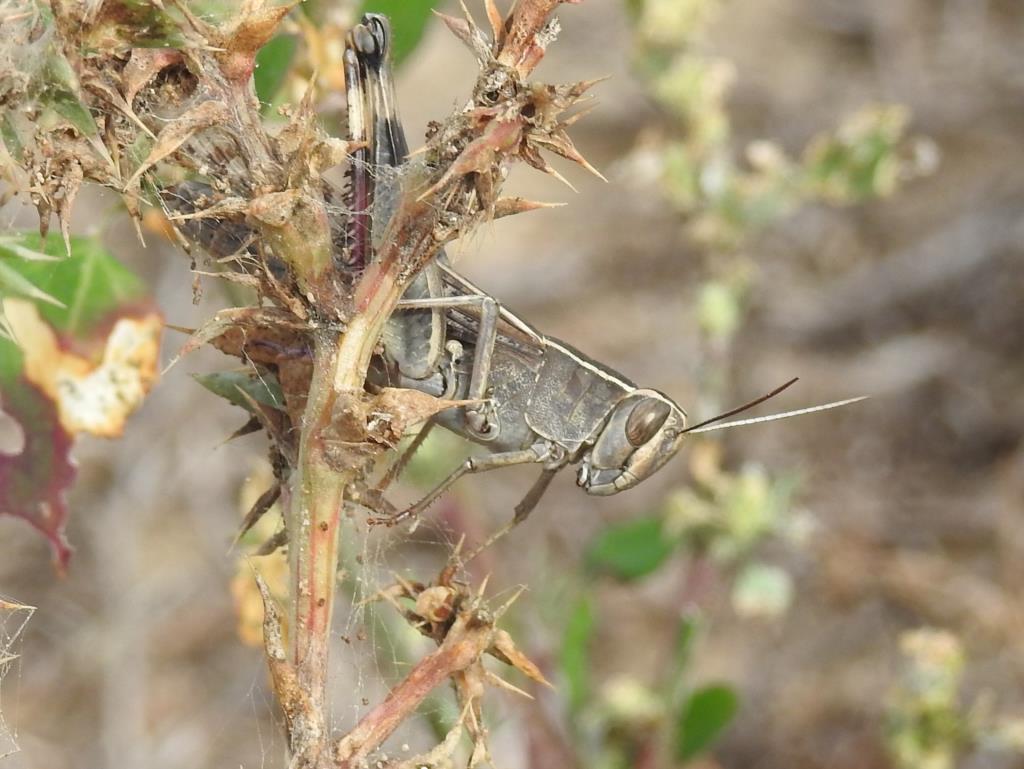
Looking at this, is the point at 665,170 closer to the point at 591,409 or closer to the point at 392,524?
the point at 591,409

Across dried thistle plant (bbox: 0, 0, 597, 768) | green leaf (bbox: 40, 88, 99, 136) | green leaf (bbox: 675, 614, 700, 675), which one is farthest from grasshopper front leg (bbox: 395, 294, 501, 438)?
green leaf (bbox: 675, 614, 700, 675)

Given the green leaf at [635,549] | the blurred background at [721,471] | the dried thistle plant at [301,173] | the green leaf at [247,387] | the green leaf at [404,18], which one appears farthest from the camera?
the green leaf at [635,549]

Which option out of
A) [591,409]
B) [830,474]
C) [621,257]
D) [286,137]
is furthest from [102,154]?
[621,257]

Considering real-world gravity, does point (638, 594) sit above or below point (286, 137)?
below

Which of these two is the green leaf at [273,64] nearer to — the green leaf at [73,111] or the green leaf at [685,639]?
the green leaf at [73,111]

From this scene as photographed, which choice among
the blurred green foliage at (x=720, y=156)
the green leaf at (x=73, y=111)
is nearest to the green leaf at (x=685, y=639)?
the blurred green foliage at (x=720, y=156)

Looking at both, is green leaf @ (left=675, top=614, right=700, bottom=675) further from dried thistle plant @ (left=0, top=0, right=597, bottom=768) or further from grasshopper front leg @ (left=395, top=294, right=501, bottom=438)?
dried thistle plant @ (left=0, top=0, right=597, bottom=768)
